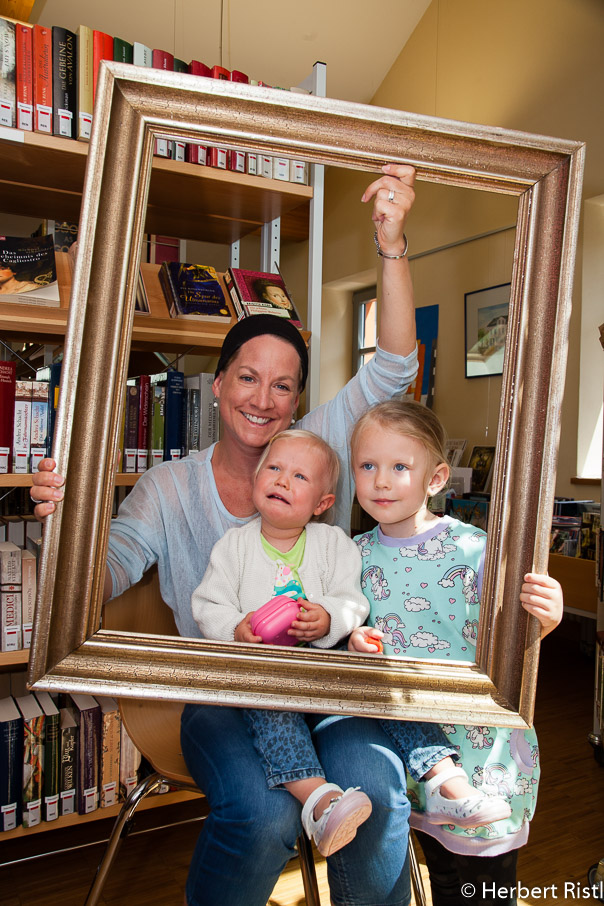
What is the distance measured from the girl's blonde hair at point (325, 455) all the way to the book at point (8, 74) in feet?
4.56

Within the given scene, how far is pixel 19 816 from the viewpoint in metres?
2.00

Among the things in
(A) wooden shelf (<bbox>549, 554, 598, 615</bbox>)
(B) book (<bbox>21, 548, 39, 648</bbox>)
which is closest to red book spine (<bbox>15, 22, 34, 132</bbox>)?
(B) book (<bbox>21, 548, 39, 648</bbox>)

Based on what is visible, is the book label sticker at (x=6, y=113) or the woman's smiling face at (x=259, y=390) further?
the book label sticker at (x=6, y=113)

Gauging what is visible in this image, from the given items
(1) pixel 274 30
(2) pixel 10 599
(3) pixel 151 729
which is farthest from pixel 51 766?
(1) pixel 274 30

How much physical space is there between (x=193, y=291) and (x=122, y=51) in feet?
3.13

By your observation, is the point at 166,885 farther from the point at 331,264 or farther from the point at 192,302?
the point at 331,264

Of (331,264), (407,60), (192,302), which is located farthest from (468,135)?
(192,302)

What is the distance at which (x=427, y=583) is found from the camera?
1.12 metres

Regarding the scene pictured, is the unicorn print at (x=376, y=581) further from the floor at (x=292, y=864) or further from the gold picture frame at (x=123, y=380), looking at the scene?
the floor at (x=292, y=864)

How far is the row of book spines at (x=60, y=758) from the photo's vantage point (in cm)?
197

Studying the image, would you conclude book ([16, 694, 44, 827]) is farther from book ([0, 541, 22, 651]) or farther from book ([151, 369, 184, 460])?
book ([151, 369, 184, 460])

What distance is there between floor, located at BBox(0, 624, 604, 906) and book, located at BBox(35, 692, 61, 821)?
16cm

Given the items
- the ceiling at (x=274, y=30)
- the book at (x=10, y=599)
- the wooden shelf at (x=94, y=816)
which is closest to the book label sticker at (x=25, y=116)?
the ceiling at (x=274, y=30)

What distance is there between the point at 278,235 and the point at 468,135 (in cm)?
114
